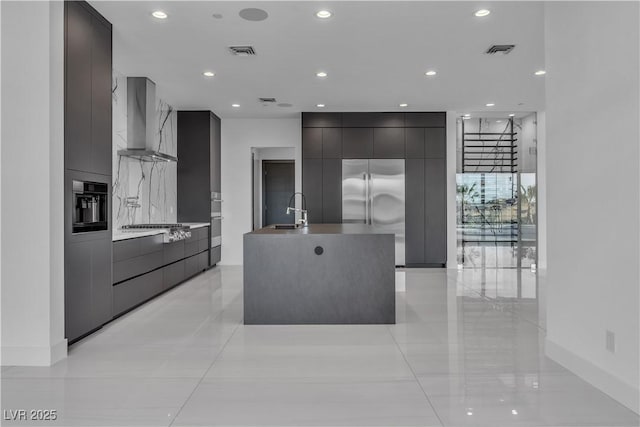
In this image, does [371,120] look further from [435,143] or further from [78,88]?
[78,88]

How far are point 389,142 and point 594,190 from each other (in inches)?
210

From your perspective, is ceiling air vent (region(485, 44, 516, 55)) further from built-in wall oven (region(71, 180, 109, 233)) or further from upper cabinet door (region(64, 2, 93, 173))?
built-in wall oven (region(71, 180, 109, 233))

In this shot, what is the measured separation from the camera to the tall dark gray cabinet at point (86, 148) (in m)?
3.30

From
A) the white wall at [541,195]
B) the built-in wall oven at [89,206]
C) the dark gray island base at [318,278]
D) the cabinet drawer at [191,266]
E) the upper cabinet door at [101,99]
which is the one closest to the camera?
the built-in wall oven at [89,206]

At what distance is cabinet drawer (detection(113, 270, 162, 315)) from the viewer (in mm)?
4250

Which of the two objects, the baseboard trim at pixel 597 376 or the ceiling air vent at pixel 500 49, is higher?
the ceiling air vent at pixel 500 49

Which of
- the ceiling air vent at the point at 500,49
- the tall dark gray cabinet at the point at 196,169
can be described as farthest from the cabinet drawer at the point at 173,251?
the ceiling air vent at the point at 500,49

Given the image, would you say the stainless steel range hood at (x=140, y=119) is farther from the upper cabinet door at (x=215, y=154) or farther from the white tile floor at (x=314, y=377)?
the white tile floor at (x=314, y=377)

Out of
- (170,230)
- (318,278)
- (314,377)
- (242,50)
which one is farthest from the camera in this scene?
(170,230)

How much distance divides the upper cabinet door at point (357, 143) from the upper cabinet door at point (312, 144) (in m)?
0.42

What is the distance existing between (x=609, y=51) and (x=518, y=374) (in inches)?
77.5

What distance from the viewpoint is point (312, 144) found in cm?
785

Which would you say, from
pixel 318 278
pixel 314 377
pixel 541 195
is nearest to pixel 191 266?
pixel 318 278

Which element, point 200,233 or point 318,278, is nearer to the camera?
point 318,278
